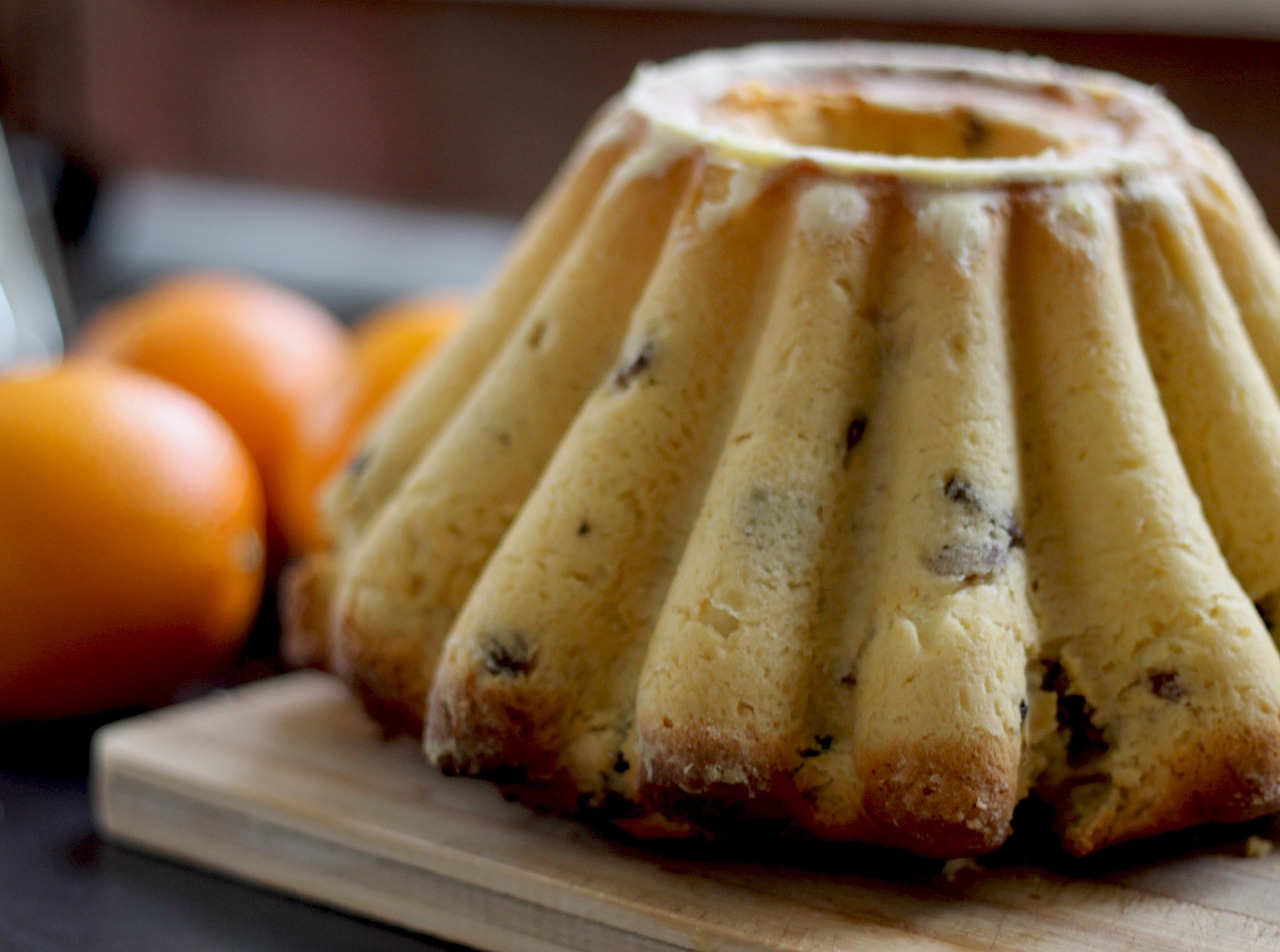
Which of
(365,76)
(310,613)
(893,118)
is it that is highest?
(893,118)

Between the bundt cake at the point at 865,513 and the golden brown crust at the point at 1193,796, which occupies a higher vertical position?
the bundt cake at the point at 865,513

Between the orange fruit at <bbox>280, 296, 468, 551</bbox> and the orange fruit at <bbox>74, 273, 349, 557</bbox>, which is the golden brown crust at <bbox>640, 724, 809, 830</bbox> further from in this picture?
the orange fruit at <bbox>74, 273, 349, 557</bbox>

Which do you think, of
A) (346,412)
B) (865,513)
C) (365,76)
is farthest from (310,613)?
(365,76)

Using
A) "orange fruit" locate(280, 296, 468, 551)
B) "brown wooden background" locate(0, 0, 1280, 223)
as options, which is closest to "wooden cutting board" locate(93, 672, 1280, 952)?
"orange fruit" locate(280, 296, 468, 551)

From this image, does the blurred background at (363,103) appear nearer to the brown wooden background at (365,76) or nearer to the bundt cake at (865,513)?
the brown wooden background at (365,76)

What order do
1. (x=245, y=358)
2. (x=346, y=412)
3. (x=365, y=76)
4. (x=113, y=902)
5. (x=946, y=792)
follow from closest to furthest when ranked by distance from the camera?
1. (x=946, y=792)
2. (x=113, y=902)
3. (x=346, y=412)
4. (x=245, y=358)
5. (x=365, y=76)

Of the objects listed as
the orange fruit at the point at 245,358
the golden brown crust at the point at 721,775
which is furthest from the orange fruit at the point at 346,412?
the golden brown crust at the point at 721,775

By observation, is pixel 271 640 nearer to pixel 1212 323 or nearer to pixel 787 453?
pixel 787 453

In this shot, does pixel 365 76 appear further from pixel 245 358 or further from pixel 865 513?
pixel 865 513
